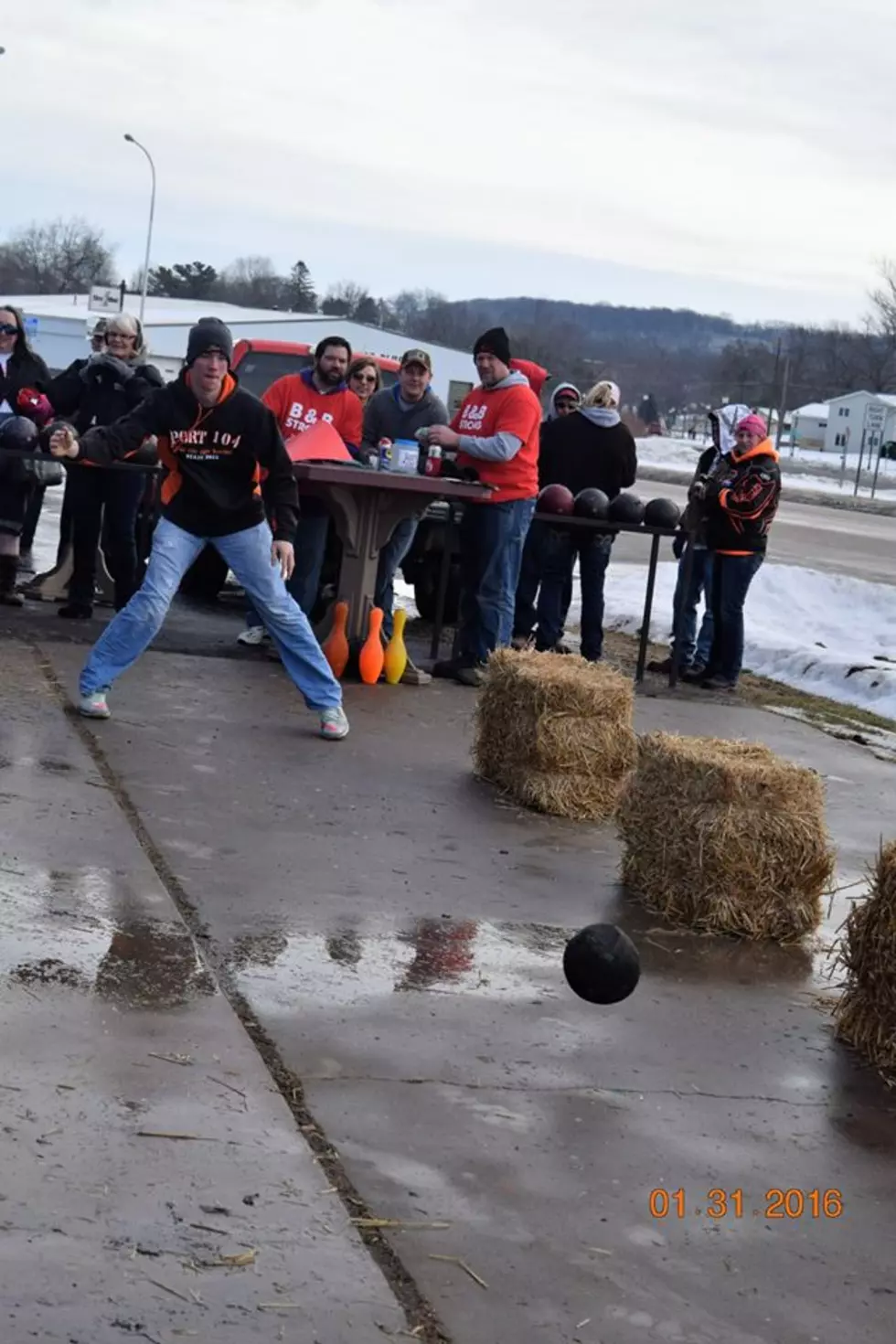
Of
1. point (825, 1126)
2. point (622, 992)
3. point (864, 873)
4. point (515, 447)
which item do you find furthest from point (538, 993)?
point (515, 447)

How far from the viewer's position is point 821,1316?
370 cm

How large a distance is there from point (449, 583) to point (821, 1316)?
39.1ft

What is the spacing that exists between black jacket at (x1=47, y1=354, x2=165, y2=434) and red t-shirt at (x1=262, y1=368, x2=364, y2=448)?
33.4 inches

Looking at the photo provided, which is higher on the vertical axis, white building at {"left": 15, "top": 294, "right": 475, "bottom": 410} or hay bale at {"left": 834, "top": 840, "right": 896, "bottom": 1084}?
white building at {"left": 15, "top": 294, "right": 475, "bottom": 410}

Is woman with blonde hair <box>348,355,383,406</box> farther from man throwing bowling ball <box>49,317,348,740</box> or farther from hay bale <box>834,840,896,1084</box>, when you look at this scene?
hay bale <box>834,840,896,1084</box>

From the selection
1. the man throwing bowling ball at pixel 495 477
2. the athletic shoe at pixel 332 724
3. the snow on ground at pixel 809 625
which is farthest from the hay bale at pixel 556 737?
the snow on ground at pixel 809 625

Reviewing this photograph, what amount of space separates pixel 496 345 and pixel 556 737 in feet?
11.7

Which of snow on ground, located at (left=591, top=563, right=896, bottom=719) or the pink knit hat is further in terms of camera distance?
snow on ground, located at (left=591, top=563, right=896, bottom=719)

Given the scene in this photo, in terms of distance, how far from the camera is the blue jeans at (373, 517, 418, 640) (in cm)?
1177

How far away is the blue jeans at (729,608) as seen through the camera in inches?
498

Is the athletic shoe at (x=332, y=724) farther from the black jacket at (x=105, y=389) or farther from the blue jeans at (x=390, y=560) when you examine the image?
the black jacket at (x=105, y=389)

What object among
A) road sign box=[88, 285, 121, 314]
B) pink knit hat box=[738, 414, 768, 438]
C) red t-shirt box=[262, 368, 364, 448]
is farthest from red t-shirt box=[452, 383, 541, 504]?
road sign box=[88, 285, 121, 314]

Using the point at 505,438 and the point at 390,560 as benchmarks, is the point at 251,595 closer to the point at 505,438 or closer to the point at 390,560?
the point at 505,438

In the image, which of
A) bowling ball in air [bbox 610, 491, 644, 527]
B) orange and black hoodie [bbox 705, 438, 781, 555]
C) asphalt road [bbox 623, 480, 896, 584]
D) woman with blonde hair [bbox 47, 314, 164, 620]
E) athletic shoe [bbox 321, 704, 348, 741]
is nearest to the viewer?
athletic shoe [bbox 321, 704, 348, 741]
